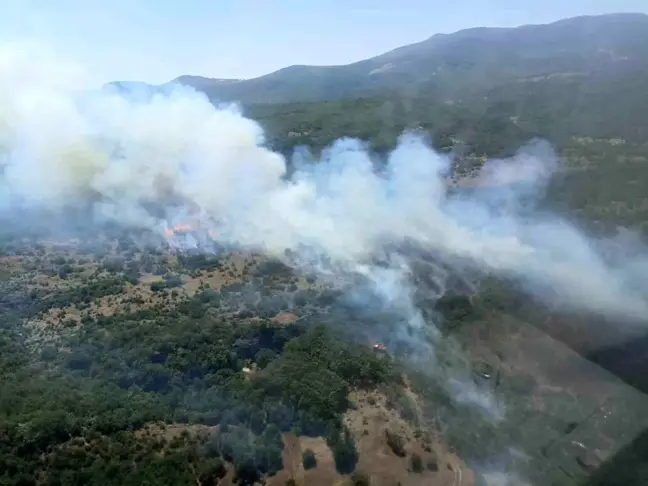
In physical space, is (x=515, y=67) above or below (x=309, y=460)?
above

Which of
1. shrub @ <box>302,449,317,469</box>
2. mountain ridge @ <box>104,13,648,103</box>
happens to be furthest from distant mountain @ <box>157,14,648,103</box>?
shrub @ <box>302,449,317,469</box>

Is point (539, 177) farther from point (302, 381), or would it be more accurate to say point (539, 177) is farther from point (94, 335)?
point (94, 335)

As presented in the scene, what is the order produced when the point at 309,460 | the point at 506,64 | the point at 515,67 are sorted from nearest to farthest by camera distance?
the point at 309,460 < the point at 515,67 < the point at 506,64

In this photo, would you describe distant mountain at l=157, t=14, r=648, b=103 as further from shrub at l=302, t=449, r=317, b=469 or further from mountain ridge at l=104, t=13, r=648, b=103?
shrub at l=302, t=449, r=317, b=469

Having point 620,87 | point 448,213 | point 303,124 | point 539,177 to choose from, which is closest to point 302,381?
point 448,213

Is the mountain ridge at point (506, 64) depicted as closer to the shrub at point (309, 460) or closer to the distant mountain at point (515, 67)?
the distant mountain at point (515, 67)

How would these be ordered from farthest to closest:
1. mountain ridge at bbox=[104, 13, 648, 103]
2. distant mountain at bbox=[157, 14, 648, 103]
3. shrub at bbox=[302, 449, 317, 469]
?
1. mountain ridge at bbox=[104, 13, 648, 103]
2. distant mountain at bbox=[157, 14, 648, 103]
3. shrub at bbox=[302, 449, 317, 469]

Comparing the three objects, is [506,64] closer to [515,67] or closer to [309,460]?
[515,67]

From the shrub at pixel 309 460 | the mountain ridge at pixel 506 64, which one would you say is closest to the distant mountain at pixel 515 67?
the mountain ridge at pixel 506 64

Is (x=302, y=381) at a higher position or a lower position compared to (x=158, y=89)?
lower

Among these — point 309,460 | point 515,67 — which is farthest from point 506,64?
point 309,460

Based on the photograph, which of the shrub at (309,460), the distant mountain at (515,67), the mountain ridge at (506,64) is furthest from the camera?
the mountain ridge at (506,64)
